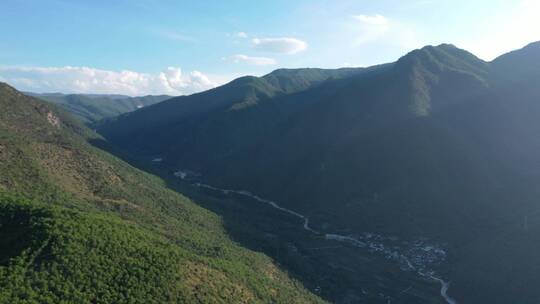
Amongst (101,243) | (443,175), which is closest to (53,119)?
(101,243)

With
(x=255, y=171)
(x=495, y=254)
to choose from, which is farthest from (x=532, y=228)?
(x=255, y=171)

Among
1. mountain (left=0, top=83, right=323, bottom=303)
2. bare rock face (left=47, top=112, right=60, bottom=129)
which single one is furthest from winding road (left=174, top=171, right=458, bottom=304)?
bare rock face (left=47, top=112, right=60, bottom=129)

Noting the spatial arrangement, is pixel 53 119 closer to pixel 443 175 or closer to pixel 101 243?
pixel 101 243

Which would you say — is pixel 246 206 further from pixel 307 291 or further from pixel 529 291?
pixel 529 291

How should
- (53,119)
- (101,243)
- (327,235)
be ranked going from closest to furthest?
(101,243)
(327,235)
(53,119)

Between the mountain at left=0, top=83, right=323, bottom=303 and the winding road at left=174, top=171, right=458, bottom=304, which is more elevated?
the mountain at left=0, top=83, right=323, bottom=303

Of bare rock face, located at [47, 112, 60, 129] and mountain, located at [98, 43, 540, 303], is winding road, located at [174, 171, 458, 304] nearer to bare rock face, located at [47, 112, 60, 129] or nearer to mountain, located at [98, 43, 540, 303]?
mountain, located at [98, 43, 540, 303]

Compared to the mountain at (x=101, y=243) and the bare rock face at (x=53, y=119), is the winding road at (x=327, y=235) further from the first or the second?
the bare rock face at (x=53, y=119)

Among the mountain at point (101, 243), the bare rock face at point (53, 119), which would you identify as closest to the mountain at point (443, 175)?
the mountain at point (101, 243)
